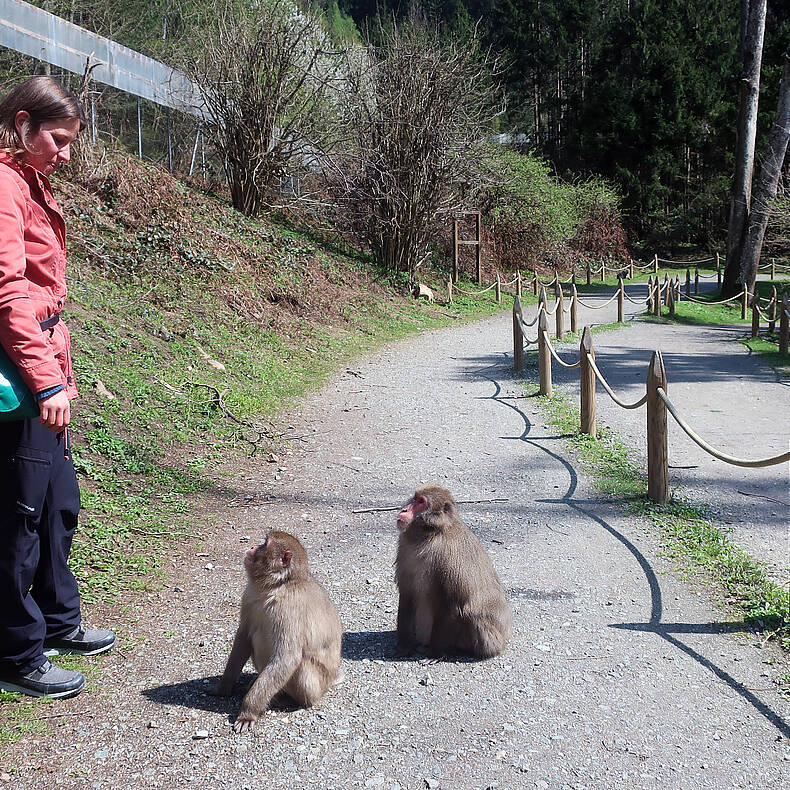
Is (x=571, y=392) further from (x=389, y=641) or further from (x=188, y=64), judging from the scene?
(x=188, y=64)

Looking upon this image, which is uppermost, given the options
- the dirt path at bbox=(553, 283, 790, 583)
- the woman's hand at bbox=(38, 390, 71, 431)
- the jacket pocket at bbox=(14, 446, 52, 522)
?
the woman's hand at bbox=(38, 390, 71, 431)

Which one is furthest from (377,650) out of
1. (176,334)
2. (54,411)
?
(176,334)

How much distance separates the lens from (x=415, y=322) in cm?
1814

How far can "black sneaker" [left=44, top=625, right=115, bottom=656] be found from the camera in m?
3.73

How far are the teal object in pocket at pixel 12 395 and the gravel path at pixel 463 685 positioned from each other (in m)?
1.31

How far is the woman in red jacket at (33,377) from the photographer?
302 centimetres

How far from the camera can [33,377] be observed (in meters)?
3.00

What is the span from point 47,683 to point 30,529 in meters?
0.69

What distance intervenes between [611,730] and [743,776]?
528 mm

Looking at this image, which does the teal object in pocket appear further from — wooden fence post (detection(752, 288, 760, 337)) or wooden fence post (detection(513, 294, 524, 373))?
wooden fence post (detection(752, 288, 760, 337))

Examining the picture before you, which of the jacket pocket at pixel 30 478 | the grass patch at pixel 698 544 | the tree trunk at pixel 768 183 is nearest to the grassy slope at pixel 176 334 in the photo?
the jacket pocket at pixel 30 478

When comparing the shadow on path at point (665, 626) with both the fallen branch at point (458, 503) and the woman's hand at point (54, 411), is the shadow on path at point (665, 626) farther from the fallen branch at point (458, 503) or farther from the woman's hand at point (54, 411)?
the woman's hand at point (54, 411)

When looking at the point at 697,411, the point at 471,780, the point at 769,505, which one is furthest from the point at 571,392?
the point at 471,780

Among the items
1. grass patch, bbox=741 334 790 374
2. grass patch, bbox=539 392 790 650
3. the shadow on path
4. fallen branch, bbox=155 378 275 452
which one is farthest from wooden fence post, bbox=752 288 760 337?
fallen branch, bbox=155 378 275 452
